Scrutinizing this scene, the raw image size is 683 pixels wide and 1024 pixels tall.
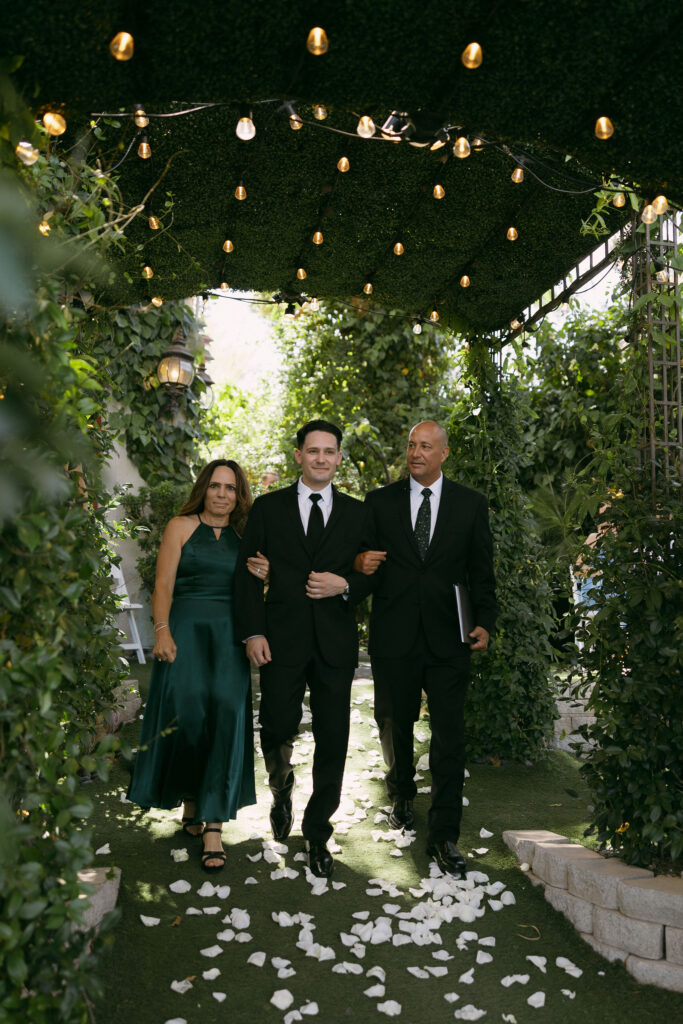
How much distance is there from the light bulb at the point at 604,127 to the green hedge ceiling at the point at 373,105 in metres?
0.03

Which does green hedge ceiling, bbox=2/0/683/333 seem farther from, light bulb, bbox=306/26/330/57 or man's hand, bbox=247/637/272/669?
man's hand, bbox=247/637/272/669

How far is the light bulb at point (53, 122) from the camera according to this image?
231cm

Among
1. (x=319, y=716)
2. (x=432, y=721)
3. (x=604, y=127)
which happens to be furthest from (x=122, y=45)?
(x=432, y=721)

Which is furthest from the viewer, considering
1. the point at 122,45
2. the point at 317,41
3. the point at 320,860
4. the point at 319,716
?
the point at 319,716

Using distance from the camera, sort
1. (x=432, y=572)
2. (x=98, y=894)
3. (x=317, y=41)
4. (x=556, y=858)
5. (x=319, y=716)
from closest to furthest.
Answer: (x=317, y=41), (x=98, y=894), (x=556, y=858), (x=319, y=716), (x=432, y=572)

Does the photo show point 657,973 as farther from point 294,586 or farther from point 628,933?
point 294,586

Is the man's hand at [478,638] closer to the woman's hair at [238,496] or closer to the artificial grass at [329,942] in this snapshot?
the artificial grass at [329,942]

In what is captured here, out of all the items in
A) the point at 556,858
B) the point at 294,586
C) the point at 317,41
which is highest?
the point at 317,41

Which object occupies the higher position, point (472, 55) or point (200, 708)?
point (472, 55)

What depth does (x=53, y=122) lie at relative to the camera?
7.64 feet

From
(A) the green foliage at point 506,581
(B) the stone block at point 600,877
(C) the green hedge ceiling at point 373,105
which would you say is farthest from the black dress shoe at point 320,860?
(C) the green hedge ceiling at point 373,105

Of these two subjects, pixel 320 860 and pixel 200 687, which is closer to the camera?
pixel 320 860

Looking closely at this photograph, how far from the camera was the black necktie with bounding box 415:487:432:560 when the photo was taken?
12.9 ft

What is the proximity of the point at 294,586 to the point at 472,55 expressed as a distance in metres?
2.16
